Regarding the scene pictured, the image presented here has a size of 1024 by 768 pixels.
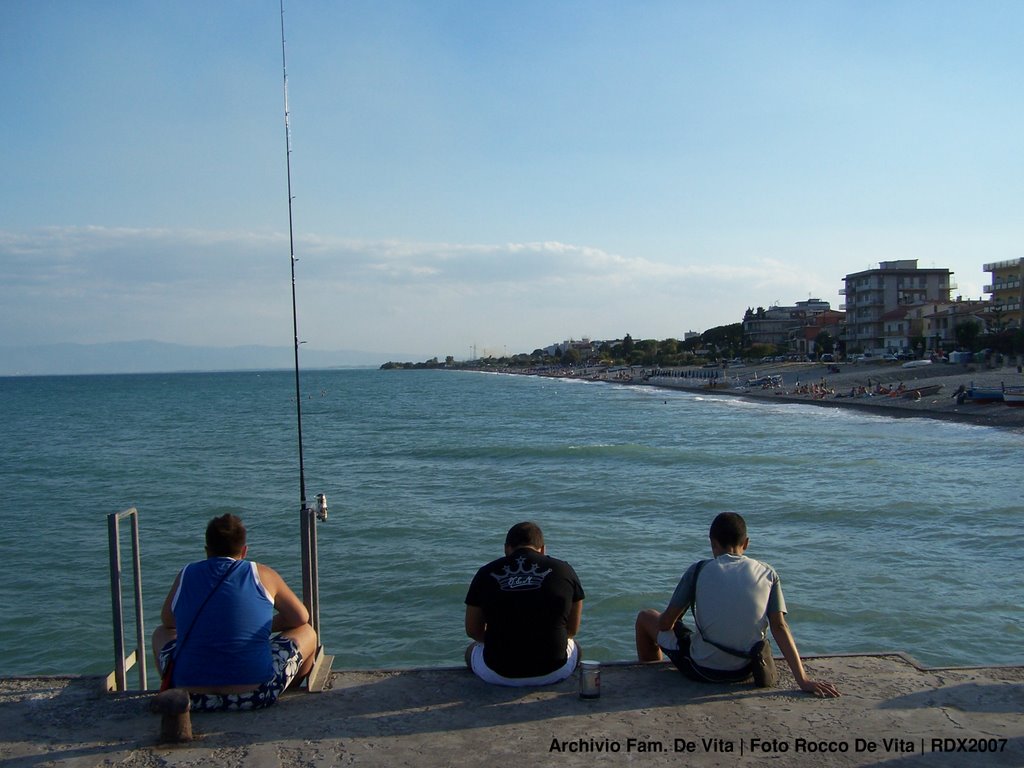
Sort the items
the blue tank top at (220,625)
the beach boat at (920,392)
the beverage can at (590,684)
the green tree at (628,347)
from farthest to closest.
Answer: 1. the green tree at (628,347)
2. the beach boat at (920,392)
3. the beverage can at (590,684)
4. the blue tank top at (220,625)

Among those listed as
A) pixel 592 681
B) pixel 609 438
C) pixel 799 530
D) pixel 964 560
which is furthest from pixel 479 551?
pixel 609 438

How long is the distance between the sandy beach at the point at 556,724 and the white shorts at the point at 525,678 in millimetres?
48

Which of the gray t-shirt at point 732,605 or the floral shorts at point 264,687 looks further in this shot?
the gray t-shirt at point 732,605

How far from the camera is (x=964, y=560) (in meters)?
12.5

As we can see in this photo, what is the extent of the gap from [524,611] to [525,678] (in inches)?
15.9

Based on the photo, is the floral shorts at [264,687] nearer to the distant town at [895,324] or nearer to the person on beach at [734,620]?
the person on beach at [734,620]

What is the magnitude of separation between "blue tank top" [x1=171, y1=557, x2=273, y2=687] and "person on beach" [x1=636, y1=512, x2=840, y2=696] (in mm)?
2261

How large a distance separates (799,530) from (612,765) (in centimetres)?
1229

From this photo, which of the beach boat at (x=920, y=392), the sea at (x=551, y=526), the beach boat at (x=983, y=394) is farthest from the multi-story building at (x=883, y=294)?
the sea at (x=551, y=526)

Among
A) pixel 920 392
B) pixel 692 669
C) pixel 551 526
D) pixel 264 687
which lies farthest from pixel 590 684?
pixel 920 392

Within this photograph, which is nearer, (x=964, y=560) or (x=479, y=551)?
(x=964, y=560)

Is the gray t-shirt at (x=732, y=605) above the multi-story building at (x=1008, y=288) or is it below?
below

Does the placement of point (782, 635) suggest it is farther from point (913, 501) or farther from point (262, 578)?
point (913, 501)

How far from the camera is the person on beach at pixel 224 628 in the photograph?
4371 mm
